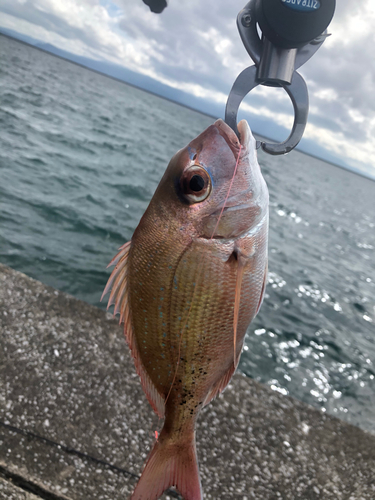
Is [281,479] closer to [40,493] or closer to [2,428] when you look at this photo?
[40,493]

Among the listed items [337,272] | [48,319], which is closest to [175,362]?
[48,319]

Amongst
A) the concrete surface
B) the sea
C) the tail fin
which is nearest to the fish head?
the tail fin

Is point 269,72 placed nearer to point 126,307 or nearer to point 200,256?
point 200,256

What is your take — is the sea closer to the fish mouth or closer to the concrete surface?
the concrete surface

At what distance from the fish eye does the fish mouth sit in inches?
4.8

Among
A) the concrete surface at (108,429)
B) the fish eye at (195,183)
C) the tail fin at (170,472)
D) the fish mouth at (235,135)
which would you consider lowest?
the concrete surface at (108,429)

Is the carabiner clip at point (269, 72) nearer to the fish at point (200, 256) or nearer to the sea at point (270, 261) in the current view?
the fish at point (200, 256)

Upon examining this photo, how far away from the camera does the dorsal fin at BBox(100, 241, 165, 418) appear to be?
138 cm

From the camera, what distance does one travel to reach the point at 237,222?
128cm

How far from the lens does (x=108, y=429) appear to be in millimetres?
2502

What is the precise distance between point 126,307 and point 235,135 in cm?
73

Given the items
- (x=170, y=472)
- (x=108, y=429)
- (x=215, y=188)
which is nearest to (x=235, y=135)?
(x=215, y=188)

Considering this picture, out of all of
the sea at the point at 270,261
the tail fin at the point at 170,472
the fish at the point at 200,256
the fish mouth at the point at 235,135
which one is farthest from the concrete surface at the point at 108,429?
the fish mouth at the point at 235,135

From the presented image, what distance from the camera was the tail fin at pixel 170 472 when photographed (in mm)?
1382
